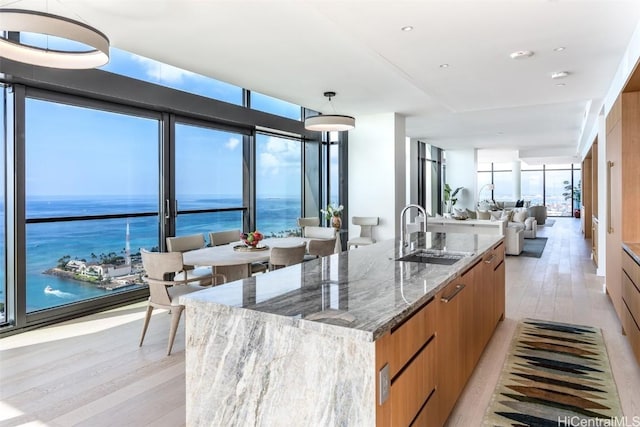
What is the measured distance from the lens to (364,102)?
6.77 m

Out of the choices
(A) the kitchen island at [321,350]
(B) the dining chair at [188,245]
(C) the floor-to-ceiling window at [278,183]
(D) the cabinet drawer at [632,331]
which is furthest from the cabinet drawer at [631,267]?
(C) the floor-to-ceiling window at [278,183]

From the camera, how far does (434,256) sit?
9.98 ft

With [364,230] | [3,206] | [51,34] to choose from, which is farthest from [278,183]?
[51,34]

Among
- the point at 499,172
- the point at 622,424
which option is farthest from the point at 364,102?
the point at 499,172

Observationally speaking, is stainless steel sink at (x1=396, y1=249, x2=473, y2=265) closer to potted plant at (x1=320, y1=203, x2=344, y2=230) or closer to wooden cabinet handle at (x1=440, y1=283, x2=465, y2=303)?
wooden cabinet handle at (x1=440, y1=283, x2=465, y2=303)

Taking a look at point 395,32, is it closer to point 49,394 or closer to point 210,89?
point 210,89

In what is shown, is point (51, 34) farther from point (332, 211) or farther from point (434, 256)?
point (332, 211)

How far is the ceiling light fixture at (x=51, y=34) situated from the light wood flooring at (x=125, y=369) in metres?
2.25

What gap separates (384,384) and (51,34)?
2727 millimetres

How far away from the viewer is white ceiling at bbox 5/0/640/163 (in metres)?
3.23

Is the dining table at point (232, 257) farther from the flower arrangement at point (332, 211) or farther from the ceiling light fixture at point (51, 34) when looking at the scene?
the flower arrangement at point (332, 211)

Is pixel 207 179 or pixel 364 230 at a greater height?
pixel 207 179

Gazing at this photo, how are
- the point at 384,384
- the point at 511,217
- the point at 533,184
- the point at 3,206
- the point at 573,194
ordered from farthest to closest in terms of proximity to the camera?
the point at 533,184 → the point at 573,194 → the point at 511,217 → the point at 3,206 → the point at 384,384

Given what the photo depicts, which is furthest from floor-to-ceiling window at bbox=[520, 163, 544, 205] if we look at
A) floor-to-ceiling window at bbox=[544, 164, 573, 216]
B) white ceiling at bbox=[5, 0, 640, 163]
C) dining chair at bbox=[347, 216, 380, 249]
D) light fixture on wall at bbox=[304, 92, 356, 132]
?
light fixture on wall at bbox=[304, 92, 356, 132]
